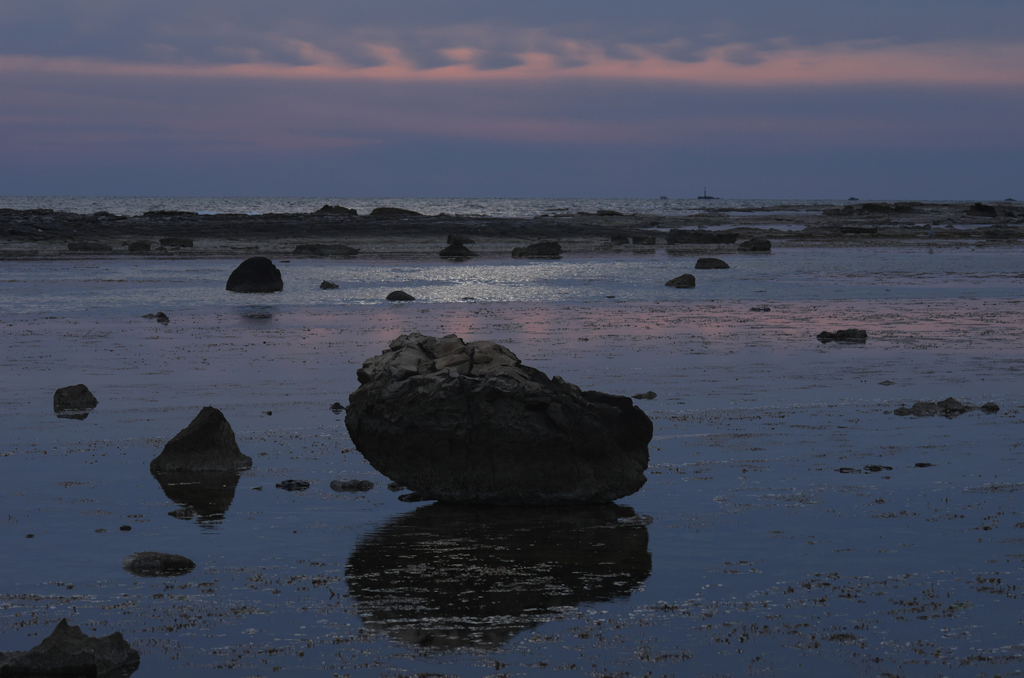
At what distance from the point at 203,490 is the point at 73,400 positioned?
552cm

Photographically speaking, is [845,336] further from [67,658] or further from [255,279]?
[255,279]

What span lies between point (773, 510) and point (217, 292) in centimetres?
3131

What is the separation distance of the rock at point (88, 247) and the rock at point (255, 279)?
31764mm

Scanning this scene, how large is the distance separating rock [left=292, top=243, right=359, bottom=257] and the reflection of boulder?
182ft

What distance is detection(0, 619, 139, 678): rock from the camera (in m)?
6.65

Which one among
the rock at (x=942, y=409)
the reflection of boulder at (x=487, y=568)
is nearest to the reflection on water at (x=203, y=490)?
the reflection of boulder at (x=487, y=568)

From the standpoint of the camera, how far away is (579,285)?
4384 cm

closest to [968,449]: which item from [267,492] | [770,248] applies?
[267,492]

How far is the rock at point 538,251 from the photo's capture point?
6681 centimetres

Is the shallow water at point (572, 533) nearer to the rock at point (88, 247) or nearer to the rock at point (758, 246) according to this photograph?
the rock at point (88, 247)

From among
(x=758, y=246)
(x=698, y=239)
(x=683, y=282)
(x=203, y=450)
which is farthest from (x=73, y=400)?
(x=698, y=239)

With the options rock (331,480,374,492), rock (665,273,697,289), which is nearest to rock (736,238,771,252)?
rock (665,273,697,289)

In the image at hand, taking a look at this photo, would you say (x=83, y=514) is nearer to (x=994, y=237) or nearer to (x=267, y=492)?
(x=267, y=492)

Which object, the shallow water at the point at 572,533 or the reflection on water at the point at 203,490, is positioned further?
the reflection on water at the point at 203,490
